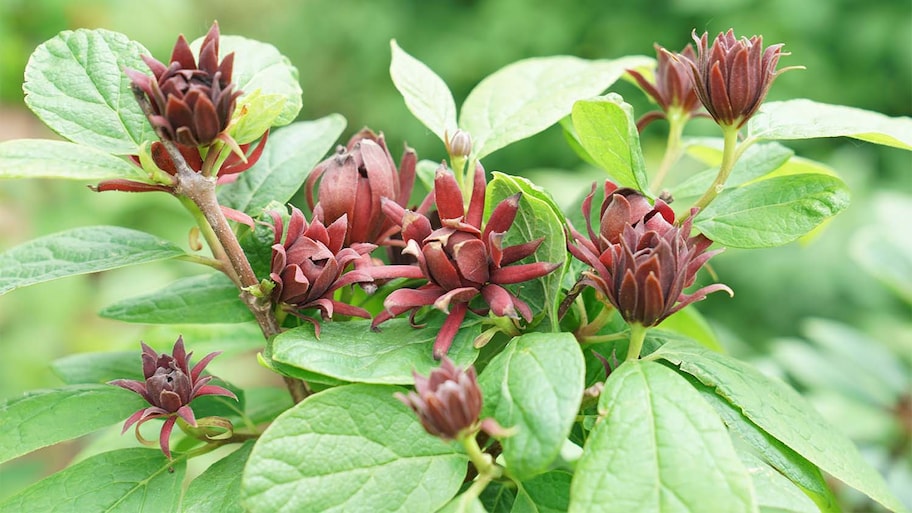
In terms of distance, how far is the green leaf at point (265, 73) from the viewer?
67cm

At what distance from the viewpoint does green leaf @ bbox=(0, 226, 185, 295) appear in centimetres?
62

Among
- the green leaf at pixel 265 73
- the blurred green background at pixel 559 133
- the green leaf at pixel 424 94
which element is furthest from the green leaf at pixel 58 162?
the blurred green background at pixel 559 133

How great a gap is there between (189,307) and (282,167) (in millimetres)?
146

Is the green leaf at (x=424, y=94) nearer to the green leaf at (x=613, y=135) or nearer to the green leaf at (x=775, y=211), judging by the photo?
the green leaf at (x=613, y=135)

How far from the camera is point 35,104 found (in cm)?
59

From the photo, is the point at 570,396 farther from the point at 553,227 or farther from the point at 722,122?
the point at 722,122

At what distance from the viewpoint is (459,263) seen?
1.82ft

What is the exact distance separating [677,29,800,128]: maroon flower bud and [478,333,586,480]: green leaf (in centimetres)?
24

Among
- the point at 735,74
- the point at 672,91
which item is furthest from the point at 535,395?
the point at 672,91

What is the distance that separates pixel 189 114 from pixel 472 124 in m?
0.31

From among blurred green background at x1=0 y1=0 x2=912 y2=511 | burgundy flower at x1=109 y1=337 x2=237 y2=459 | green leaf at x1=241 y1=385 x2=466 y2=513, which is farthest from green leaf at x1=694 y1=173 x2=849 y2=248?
blurred green background at x1=0 y1=0 x2=912 y2=511

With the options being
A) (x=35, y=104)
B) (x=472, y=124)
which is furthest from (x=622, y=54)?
(x=35, y=104)

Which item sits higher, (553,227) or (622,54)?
(553,227)

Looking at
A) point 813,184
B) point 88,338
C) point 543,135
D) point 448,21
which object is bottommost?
point 88,338
